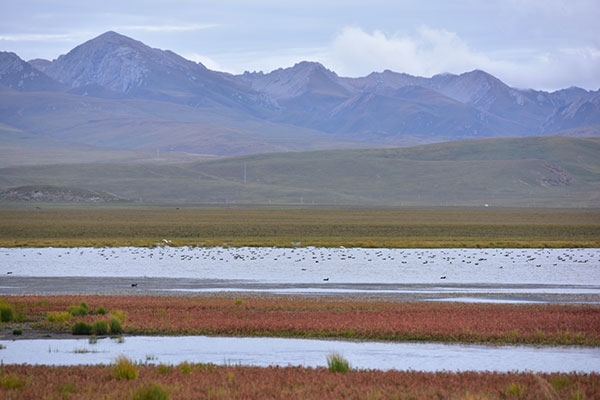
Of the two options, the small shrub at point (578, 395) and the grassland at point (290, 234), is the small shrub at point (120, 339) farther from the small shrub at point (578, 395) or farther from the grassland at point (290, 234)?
the grassland at point (290, 234)

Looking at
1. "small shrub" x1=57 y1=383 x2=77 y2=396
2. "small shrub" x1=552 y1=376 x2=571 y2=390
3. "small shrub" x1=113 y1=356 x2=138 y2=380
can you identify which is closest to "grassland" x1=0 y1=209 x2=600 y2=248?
"small shrub" x1=113 y1=356 x2=138 y2=380

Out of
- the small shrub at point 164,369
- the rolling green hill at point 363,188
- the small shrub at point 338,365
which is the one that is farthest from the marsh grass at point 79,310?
the rolling green hill at point 363,188

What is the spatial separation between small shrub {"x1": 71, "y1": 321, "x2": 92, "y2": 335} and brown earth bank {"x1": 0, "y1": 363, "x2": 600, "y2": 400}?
510 centimetres

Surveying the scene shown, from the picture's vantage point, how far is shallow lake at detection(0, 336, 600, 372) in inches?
663

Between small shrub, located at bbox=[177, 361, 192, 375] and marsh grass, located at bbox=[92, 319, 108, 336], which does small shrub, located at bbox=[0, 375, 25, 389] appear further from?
marsh grass, located at bbox=[92, 319, 108, 336]

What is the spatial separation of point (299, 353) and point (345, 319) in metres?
3.92

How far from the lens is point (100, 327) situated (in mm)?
20719

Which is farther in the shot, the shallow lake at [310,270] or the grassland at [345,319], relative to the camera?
the shallow lake at [310,270]

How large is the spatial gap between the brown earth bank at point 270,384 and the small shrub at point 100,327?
198 inches

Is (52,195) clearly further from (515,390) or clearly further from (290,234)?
(515,390)

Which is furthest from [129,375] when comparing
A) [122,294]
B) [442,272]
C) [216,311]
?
[442,272]

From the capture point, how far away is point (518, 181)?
189000mm

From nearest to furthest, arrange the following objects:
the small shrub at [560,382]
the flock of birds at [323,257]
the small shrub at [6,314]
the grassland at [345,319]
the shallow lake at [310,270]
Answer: the small shrub at [560,382], the grassland at [345,319], the small shrub at [6,314], the shallow lake at [310,270], the flock of birds at [323,257]

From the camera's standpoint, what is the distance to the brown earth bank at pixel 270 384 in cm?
1322
